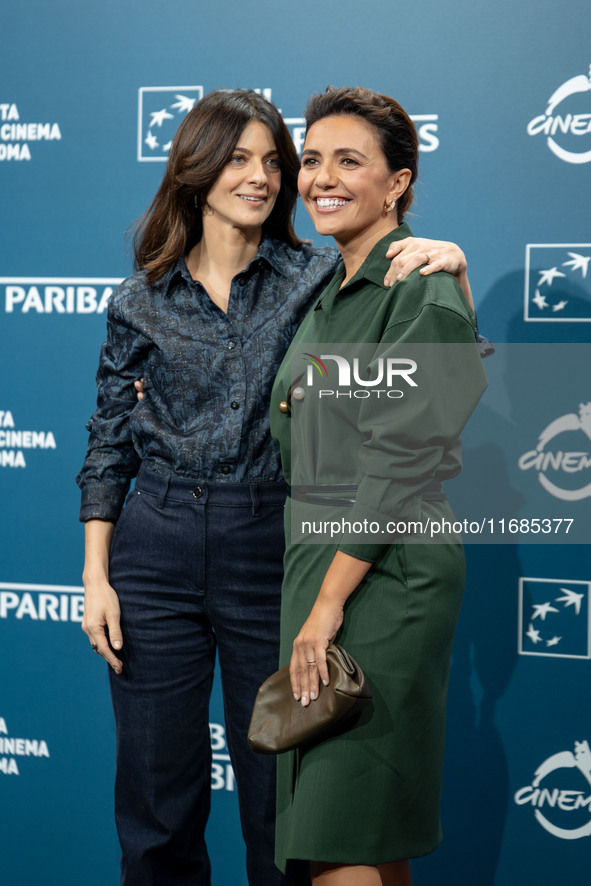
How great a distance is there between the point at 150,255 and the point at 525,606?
1.08 meters

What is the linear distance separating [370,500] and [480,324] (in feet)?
2.83

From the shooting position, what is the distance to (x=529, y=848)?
215cm

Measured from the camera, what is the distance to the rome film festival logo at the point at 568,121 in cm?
196

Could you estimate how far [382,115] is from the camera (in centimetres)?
145

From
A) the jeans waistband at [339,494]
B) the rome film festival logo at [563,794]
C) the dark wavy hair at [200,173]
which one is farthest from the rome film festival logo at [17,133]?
the rome film festival logo at [563,794]

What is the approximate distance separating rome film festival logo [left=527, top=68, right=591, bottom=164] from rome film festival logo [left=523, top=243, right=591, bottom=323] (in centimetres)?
18

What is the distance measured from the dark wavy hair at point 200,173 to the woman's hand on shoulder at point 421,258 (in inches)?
14.0

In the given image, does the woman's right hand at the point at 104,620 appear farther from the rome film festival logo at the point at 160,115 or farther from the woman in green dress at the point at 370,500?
the rome film festival logo at the point at 160,115

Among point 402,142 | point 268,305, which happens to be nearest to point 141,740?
point 268,305

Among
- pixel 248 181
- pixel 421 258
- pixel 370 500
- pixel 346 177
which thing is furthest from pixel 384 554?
pixel 248 181

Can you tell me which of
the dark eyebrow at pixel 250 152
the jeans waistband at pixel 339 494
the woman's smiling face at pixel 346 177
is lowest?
the jeans waistband at pixel 339 494

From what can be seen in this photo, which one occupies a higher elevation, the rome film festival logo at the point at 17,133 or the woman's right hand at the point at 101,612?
the rome film festival logo at the point at 17,133

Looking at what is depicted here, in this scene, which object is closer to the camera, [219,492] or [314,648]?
[314,648]

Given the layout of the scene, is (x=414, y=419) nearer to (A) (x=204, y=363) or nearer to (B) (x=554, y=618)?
(A) (x=204, y=363)
